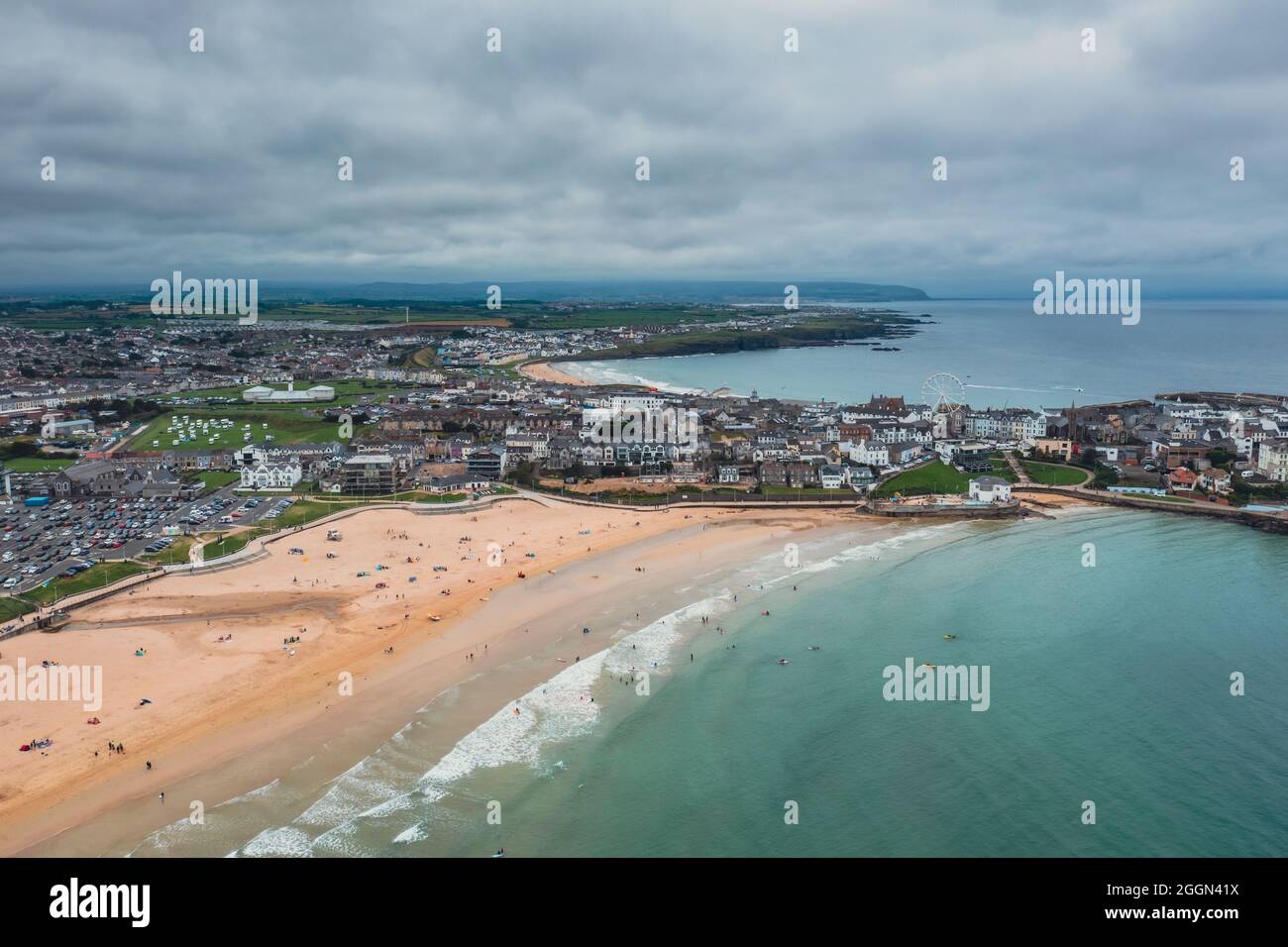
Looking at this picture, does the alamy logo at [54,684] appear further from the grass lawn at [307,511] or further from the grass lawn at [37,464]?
the grass lawn at [37,464]

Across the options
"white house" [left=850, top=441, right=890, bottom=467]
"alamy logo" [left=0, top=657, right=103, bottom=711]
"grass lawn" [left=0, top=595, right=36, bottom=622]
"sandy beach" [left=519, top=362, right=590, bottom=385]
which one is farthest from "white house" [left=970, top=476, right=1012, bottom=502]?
"sandy beach" [left=519, top=362, right=590, bottom=385]

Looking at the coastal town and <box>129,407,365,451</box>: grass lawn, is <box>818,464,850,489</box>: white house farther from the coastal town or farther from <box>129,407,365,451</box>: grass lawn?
<box>129,407,365,451</box>: grass lawn

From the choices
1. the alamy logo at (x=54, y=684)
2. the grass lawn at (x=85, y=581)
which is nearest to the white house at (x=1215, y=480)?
the alamy logo at (x=54, y=684)

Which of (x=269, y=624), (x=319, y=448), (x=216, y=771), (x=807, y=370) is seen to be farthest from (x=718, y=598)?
(x=807, y=370)

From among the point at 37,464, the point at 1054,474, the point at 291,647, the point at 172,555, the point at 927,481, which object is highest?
the point at 37,464

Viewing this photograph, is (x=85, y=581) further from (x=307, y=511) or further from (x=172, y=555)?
(x=307, y=511)

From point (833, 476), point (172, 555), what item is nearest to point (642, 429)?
point (833, 476)

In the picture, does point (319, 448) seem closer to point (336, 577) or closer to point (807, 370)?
point (336, 577)
